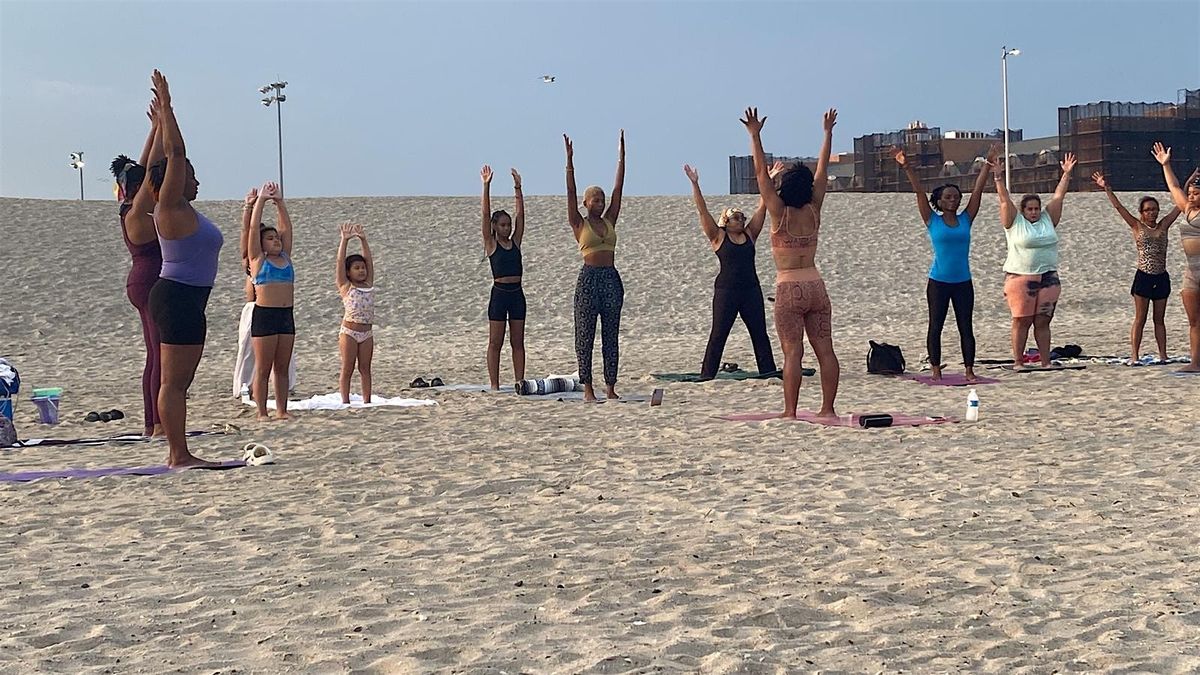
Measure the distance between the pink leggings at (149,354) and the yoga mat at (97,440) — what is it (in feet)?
0.54

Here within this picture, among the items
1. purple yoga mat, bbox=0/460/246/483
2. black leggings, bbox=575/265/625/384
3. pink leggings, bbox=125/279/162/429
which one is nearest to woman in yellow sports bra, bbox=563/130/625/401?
black leggings, bbox=575/265/625/384

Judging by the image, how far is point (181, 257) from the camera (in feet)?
23.1

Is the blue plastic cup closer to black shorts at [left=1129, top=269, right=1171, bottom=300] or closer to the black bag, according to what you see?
the black bag

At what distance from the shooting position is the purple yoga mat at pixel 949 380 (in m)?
11.1

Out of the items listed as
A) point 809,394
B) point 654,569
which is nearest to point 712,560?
point 654,569

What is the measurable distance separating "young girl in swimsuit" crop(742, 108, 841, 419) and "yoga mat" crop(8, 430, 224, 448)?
383 cm

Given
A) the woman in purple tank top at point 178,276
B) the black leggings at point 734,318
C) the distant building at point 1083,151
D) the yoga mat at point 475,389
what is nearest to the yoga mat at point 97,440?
the woman in purple tank top at point 178,276

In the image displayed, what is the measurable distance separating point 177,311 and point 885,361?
7113 millimetres

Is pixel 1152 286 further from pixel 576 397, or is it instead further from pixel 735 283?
pixel 576 397

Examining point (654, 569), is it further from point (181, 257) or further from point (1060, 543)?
point (181, 257)

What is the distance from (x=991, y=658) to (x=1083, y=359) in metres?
10.1

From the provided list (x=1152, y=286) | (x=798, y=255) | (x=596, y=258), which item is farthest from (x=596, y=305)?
(x=1152, y=286)

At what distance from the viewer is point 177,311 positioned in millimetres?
7027

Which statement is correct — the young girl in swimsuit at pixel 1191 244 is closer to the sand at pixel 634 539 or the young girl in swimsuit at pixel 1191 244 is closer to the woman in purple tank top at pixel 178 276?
the sand at pixel 634 539
